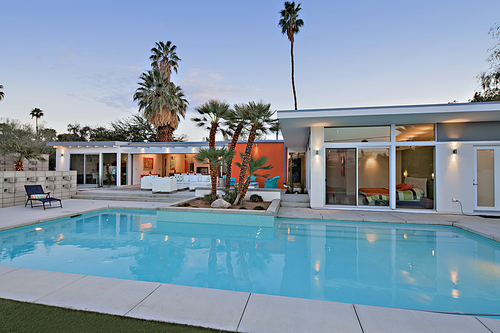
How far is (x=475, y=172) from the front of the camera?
7961 millimetres

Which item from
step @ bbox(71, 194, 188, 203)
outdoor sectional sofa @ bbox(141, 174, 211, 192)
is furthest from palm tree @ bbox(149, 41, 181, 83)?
step @ bbox(71, 194, 188, 203)

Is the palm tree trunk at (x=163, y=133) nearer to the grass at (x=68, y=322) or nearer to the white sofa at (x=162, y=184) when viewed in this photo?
the white sofa at (x=162, y=184)

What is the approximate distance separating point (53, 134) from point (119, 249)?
3115 cm

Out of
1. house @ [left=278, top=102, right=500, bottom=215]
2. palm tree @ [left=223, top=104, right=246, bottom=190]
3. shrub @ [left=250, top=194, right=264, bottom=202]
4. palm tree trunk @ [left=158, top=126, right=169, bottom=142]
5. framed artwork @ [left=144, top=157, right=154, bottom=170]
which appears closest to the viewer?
house @ [left=278, top=102, right=500, bottom=215]

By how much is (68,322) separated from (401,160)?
9568 millimetres

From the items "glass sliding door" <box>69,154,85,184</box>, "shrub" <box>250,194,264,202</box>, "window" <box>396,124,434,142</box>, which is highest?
Result: "window" <box>396,124,434,142</box>

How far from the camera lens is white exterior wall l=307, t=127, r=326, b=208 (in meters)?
8.76

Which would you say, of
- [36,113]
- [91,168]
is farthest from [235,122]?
[36,113]

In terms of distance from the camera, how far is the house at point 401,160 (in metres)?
7.85

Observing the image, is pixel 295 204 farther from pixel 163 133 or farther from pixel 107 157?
pixel 163 133

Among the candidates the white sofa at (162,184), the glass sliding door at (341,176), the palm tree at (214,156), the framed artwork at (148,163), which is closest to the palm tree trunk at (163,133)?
the framed artwork at (148,163)

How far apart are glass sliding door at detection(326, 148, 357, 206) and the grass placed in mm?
7682

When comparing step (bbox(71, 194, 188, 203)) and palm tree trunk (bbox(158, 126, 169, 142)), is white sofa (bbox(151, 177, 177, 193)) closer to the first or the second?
step (bbox(71, 194, 188, 203))

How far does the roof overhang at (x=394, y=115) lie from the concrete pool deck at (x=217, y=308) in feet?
19.0
